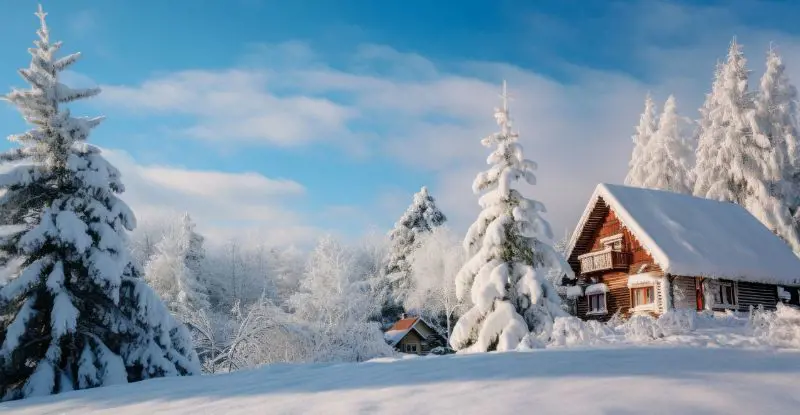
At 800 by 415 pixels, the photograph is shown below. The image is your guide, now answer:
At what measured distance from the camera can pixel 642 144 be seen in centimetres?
4594

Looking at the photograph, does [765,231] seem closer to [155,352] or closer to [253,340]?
[253,340]

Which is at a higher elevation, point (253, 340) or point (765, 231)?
point (765, 231)

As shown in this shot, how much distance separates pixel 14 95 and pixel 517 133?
18.2 meters

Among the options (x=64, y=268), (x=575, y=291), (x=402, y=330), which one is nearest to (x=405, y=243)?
(x=402, y=330)

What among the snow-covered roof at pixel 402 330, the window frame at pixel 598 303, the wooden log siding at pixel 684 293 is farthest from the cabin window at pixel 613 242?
the snow-covered roof at pixel 402 330

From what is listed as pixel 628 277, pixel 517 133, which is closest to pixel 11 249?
pixel 517 133

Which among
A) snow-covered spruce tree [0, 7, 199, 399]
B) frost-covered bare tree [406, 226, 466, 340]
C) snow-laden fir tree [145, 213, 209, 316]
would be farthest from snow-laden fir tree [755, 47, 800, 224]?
snow-laden fir tree [145, 213, 209, 316]

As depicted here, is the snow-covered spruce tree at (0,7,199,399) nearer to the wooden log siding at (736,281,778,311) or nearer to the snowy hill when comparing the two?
the snowy hill

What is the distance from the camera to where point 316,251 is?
53719 mm

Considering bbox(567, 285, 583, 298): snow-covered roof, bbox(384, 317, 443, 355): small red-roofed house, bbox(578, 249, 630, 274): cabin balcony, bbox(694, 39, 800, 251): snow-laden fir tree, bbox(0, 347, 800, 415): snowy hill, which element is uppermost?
bbox(694, 39, 800, 251): snow-laden fir tree

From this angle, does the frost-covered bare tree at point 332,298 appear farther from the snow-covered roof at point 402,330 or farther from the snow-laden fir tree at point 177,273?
the snow-laden fir tree at point 177,273

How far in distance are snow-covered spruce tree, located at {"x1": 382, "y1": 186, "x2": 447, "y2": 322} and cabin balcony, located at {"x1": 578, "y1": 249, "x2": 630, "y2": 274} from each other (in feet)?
82.8

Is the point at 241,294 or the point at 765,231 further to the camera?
the point at 241,294

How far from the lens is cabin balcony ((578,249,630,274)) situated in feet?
94.0
